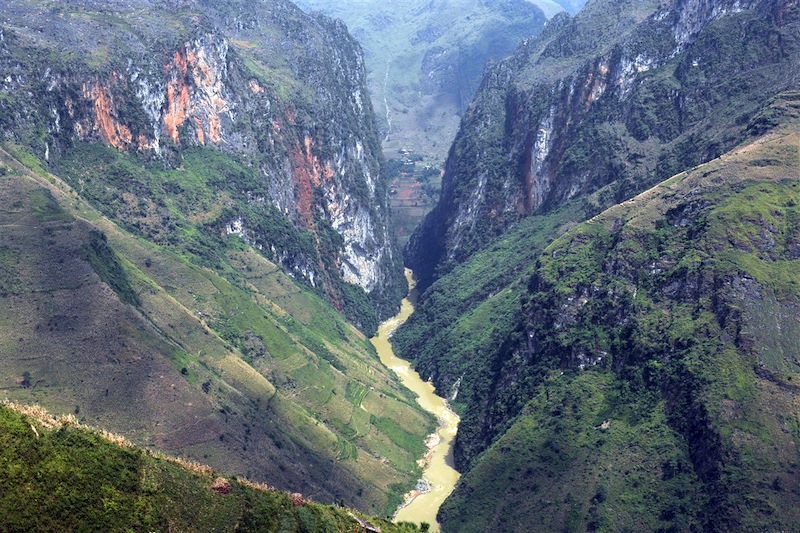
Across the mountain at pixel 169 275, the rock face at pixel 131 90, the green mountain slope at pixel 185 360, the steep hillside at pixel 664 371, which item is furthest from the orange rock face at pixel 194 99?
the steep hillside at pixel 664 371

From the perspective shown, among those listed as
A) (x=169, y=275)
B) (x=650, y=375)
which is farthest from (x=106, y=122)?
(x=650, y=375)

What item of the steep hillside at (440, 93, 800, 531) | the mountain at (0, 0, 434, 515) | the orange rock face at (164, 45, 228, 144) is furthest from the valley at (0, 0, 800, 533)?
the orange rock face at (164, 45, 228, 144)

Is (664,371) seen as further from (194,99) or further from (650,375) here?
(194,99)

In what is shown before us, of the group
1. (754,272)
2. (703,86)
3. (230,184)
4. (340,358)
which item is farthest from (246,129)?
(754,272)

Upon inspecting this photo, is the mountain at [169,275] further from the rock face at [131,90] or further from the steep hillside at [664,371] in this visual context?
the steep hillside at [664,371]

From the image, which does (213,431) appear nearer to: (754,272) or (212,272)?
(212,272)
